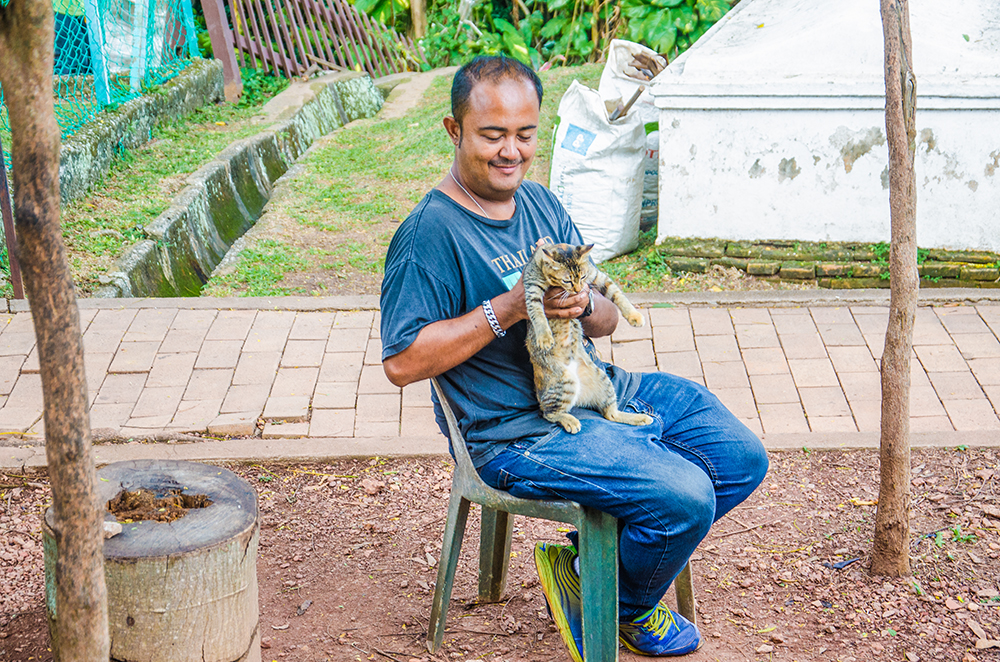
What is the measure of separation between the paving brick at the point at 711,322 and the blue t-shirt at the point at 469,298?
2.42 metres

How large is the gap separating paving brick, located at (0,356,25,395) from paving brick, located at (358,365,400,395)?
5.58 feet

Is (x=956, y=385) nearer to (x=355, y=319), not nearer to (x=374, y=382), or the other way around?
(x=374, y=382)

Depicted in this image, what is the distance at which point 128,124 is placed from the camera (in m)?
7.74

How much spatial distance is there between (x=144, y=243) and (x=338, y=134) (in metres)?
4.12

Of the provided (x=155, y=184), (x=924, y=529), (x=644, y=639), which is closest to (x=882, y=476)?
(x=924, y=529)

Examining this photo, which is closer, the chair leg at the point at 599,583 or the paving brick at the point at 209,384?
the chair leg at the point at 599,583

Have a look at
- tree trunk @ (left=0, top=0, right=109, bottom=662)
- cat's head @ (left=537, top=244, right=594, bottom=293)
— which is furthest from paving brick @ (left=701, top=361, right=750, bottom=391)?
tree trunk @ (left=0, top=0, right=109, bottom=662)

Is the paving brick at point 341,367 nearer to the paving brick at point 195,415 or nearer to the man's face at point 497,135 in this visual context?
the paving brick at point 195,415

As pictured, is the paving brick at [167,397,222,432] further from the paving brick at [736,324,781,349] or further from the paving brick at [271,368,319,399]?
the paving brick at [736,324,781,349]

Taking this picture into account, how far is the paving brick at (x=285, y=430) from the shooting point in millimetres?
3990

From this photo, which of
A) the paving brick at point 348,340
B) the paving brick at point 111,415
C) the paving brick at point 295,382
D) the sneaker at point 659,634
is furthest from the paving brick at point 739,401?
the paving brick at point 111,415

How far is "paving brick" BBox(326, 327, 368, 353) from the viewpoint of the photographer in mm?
4715

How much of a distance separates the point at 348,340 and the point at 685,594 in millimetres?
2617

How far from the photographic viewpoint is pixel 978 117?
16.9 feet
